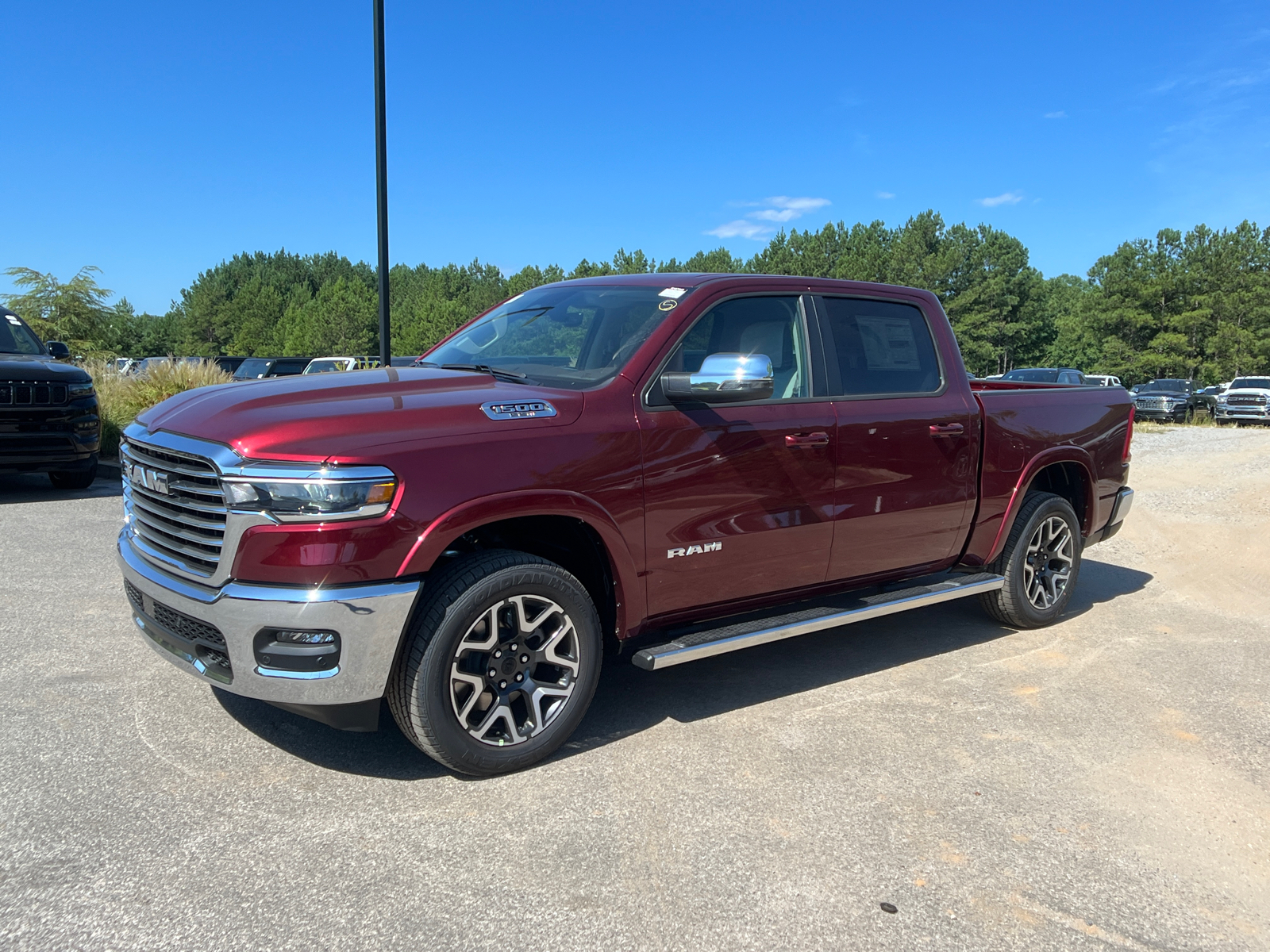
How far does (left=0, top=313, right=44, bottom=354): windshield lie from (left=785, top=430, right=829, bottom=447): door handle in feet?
29.8

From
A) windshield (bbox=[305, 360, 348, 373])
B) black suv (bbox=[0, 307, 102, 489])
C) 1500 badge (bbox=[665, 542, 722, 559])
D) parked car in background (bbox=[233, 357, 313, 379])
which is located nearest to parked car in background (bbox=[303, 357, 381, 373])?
windshield (bbox=[305, 360, 348, 373])

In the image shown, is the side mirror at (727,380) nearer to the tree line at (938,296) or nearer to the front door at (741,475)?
the front door at (741,475)

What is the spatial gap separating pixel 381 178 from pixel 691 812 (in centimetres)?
820

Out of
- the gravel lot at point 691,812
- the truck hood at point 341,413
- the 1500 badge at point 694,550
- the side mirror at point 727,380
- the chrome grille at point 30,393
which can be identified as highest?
the side mirror at point 727,380

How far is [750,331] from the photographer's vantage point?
4480 mm

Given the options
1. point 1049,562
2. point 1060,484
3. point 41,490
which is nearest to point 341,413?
point 1049,562

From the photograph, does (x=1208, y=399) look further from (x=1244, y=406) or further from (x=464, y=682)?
(x=464, y=682)

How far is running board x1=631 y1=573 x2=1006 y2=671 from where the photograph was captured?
3828 mm

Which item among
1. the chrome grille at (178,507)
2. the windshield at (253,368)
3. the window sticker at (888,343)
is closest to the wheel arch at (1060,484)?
the window sticker at (888,343)

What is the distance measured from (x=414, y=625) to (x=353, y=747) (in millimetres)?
846

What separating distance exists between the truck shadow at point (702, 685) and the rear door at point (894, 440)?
0.61m

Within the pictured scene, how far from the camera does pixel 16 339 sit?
392 inches

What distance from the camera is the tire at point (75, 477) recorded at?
9.74 meters

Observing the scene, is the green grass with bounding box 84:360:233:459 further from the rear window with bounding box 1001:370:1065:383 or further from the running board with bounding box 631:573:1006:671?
the rear window with bounding box 1001:370:1065:383
